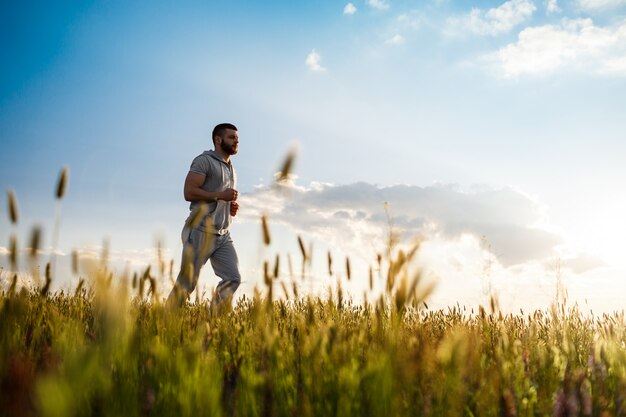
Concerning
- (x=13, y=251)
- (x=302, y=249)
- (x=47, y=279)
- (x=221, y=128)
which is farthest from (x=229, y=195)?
(x=13, y=251)

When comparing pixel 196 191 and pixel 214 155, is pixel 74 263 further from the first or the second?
pixel 214 155

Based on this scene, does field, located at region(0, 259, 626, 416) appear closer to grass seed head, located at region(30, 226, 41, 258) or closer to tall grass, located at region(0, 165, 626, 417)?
tall grass, located at region(0, 165, 626, 417)

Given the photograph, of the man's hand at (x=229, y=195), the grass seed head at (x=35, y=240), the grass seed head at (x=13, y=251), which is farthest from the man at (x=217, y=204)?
the grass seed head at (x=13, y=251)

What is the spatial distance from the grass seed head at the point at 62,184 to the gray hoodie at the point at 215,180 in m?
2.67

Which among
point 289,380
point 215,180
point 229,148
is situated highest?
point 229,148

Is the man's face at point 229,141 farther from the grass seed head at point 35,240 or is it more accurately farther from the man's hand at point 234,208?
the grass seed head at point 35,240

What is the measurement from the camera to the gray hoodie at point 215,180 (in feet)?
15.9

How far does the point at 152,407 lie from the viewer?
147cm

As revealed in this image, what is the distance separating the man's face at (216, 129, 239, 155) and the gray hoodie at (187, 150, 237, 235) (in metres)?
0.13

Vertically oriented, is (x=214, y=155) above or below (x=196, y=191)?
above

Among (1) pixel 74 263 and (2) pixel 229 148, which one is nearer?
(1) pixel 74 263

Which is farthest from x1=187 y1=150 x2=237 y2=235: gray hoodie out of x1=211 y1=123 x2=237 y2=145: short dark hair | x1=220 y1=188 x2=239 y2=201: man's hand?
x1=220 y1=188 x2=239 y2=201: man's hand

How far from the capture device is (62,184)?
204 cm

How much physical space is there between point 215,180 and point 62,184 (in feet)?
9.79
